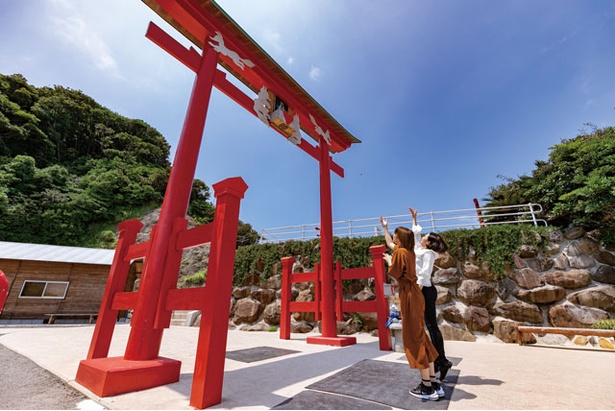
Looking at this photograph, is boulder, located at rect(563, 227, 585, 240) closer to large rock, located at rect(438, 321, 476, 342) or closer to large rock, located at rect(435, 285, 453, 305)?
large rock, located at rect(435, 285, 453, 305)

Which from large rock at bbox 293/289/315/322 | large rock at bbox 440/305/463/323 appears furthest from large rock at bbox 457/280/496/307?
large rock at bbox 293/289/315/322

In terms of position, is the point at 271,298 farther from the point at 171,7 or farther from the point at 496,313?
the point at 171,7

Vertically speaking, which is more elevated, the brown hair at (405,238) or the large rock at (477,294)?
the brown hair at (405,238)

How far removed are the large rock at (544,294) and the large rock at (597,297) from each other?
0.72 ft

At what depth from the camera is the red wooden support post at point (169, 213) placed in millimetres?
2379

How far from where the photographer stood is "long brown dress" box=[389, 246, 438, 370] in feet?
6.59

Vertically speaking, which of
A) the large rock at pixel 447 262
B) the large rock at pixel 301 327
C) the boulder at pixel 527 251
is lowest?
the large rock at pixel 301 327

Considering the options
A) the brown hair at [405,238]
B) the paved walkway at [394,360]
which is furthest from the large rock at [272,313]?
the brown hair at [405,238]

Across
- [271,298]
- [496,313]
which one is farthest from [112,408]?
[496,313]

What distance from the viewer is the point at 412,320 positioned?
2109mm

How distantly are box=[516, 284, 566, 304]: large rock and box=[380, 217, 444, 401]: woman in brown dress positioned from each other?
6033 millimetres

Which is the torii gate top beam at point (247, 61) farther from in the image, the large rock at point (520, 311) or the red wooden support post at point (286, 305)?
the large rock at point (520, 311)

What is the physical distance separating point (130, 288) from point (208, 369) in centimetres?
1421

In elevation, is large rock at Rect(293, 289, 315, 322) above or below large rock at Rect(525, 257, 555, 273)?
below
